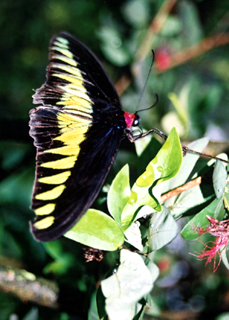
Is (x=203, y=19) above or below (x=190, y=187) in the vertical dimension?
above

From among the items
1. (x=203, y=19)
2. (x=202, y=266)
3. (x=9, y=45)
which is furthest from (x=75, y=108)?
(x=9, y=45)

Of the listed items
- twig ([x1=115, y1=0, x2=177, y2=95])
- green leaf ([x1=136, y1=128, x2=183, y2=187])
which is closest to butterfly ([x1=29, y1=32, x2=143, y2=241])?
green leaf ([x1=136, y1=128, x2=183, y2=187])

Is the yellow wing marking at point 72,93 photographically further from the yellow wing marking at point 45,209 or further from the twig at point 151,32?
the yellow wing marking at point 45,209

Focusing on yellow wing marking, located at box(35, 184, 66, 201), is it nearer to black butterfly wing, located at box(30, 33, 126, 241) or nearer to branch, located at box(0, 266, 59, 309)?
black butterfly wing, located at box(30, 33, 126, 241)

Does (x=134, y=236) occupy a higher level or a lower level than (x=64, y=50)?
lower

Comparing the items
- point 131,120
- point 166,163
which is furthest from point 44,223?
point 131,120

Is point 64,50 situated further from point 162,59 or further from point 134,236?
point 134,236

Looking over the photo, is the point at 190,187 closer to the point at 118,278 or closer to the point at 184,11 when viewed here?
the point at 118,278

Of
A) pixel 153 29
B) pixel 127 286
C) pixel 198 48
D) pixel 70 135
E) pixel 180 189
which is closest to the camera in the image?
pixel 127 286
